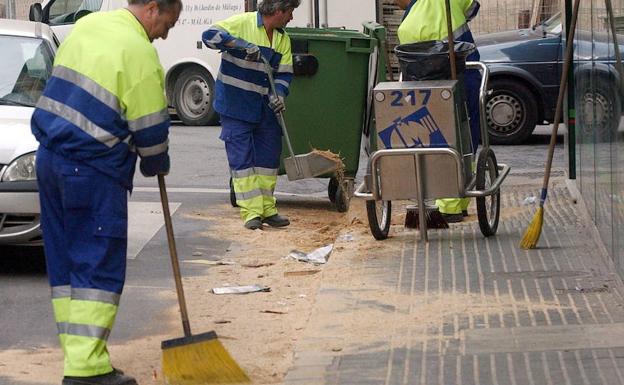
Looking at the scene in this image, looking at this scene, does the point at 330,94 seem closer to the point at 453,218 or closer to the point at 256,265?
the point at 453,218

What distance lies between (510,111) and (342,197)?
470cm

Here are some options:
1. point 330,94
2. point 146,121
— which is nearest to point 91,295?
point 146,121

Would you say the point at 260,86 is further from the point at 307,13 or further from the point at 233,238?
the point at 307,13

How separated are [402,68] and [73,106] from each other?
4.01 metres

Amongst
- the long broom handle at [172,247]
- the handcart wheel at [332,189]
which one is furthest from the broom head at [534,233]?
the long broom handle at [172,247]

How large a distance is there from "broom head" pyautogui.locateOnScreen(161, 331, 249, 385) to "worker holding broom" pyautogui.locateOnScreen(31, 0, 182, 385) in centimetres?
18

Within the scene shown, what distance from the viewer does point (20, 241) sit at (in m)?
8.51

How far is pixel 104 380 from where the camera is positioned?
5.87 metres

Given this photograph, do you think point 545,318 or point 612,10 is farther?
point 612,10

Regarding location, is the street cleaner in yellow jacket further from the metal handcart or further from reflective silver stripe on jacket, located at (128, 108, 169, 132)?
reflective silver stripe on jacket, located at (128, 108, 169, 132)

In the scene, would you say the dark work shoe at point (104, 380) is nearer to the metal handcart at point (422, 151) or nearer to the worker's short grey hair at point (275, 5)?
the metal handcart at point (422, 151)

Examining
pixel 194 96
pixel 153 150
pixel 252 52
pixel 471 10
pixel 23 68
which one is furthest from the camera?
pixel 194 96

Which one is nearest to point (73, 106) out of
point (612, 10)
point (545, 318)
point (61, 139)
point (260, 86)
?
point (61, 139)

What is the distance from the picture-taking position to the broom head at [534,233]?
29.0 feet
